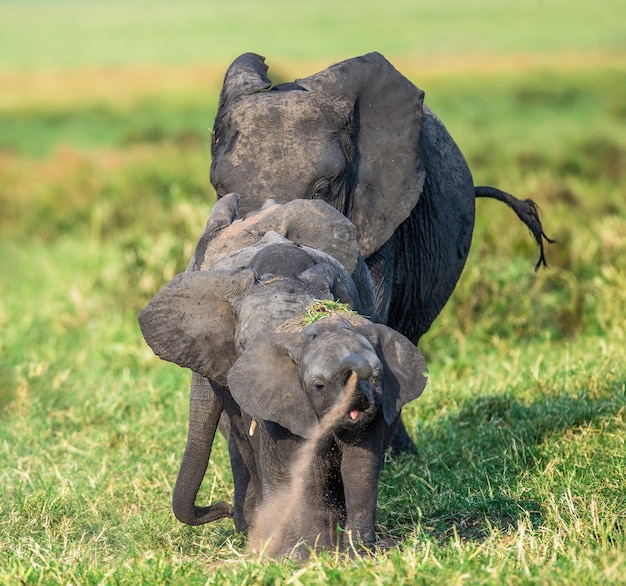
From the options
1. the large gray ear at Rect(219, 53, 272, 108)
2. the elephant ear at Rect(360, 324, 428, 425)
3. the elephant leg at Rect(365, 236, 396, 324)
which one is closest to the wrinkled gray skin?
the elephant ear at Rect(360, 324, 428, 425)

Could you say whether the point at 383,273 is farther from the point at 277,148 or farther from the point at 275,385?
the point at 275,385

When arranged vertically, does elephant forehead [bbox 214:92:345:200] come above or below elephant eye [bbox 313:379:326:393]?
above

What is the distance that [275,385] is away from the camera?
3.60m

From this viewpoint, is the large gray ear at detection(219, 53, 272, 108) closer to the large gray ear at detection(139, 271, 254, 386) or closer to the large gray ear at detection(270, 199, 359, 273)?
the large gray ear at detection(270, 199, 359, 273)

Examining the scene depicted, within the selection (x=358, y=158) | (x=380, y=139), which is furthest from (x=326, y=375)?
(x=380, y=139)

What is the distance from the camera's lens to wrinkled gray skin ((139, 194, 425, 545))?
11.8 feet

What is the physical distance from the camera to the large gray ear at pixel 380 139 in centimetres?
567

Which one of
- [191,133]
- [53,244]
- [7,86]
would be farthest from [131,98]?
[53,244]

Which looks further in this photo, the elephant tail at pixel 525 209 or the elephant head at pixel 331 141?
the elephant tail at pixel 525 209

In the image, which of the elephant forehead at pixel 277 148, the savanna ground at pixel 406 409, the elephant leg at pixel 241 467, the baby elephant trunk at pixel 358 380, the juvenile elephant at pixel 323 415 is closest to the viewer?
the baby elephant trunk at pixel 358 380

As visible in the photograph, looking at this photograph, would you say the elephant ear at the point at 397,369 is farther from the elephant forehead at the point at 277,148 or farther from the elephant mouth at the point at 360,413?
the elephant forehead at the point at 277,148

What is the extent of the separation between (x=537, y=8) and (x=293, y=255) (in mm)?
87052

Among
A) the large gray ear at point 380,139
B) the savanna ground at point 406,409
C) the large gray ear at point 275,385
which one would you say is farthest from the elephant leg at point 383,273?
the large gray ear at point 275,385

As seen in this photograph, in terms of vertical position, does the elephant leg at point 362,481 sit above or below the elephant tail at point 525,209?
above
